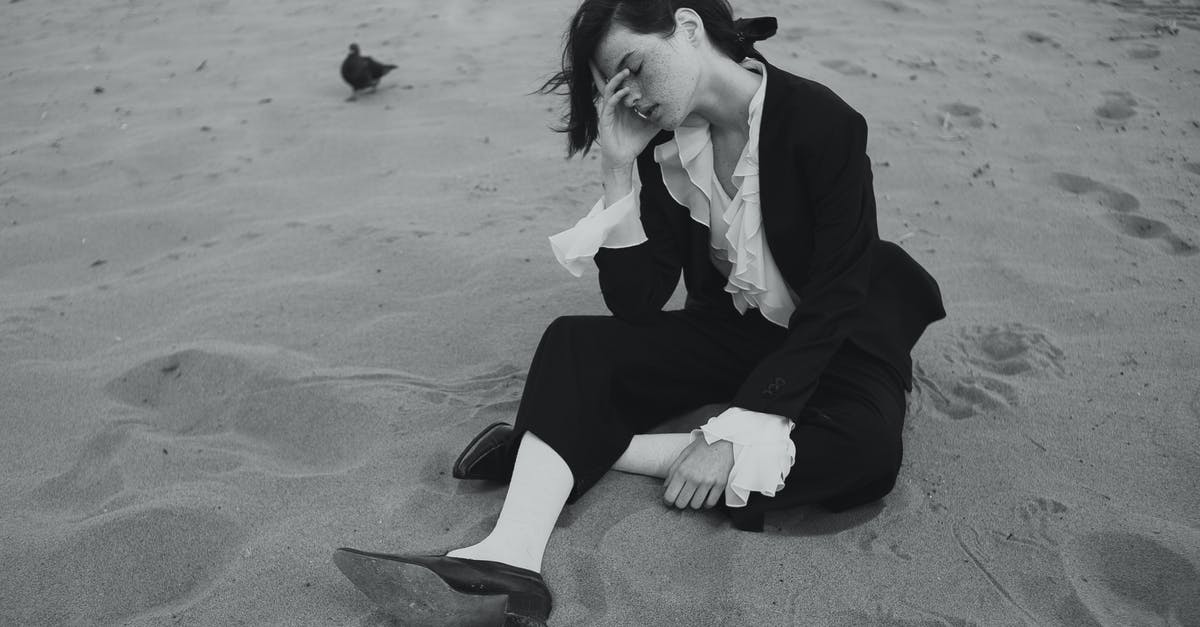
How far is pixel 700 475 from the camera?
193cm

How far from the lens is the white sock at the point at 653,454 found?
209 cm

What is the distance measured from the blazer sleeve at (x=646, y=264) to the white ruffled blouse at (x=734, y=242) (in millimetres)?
31

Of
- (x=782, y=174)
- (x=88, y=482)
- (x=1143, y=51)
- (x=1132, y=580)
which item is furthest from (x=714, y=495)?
(x=1143, y=51)

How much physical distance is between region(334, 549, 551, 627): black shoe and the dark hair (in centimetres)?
96

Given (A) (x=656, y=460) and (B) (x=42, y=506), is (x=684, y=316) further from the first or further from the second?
(B) (x=42, y=506)

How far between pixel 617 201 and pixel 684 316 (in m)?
0.35

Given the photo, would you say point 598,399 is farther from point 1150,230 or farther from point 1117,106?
point 1117,106

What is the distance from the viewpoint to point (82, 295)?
9.73 ft

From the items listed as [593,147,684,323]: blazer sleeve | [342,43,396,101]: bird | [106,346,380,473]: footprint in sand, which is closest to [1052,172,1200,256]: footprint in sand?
[593,147,684,323]: blazer sleeve

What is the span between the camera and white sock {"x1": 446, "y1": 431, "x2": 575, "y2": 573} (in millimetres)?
1798

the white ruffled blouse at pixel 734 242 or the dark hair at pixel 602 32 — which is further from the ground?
the dark hair at pixel 602 32

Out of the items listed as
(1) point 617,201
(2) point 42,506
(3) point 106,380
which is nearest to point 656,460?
(1) point 617,201

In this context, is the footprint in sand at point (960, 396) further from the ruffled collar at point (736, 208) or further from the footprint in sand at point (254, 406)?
the footprint in sand at point (254, 406)

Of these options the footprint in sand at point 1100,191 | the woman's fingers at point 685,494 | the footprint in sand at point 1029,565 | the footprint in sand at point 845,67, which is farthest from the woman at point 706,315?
the footprint in sand at point 845,67
